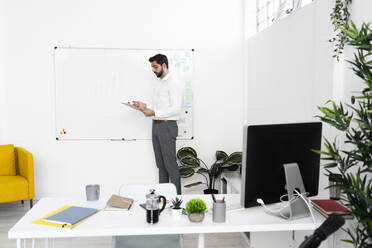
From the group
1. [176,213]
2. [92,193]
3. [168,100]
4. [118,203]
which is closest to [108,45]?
[168,100]

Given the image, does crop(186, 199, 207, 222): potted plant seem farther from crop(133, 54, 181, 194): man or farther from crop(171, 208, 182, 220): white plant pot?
crop(133, 54, 181, 194): man

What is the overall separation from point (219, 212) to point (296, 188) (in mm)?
427

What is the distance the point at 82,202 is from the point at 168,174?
219 centimetres

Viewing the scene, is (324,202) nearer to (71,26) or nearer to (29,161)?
(29,161)

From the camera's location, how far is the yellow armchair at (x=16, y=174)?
Answer: 3.73 metres

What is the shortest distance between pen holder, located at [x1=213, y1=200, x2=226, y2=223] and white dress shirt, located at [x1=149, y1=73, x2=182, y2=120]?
2.14 m

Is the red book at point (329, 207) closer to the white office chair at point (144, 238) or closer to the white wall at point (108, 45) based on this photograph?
the white office chair at point (144, 238)

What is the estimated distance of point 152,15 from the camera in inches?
173

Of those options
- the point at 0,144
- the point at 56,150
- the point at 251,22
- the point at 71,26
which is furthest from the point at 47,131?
the point at 251,22

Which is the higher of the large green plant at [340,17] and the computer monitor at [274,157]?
the large green plant at [340,17]

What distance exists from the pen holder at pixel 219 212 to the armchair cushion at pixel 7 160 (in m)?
3.40

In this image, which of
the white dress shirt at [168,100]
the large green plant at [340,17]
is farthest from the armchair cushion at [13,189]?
the large green plant at [340,17]

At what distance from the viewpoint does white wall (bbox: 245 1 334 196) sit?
2381mm

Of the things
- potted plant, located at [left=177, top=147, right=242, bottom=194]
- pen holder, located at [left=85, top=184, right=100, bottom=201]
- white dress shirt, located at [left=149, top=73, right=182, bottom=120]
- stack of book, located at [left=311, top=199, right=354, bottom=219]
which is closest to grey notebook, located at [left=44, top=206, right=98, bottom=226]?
pen holder, located at [left=85, top=184, right=100, bottom=201]
